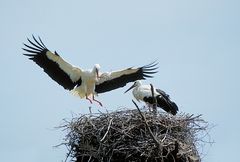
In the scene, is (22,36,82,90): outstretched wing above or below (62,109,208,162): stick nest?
above

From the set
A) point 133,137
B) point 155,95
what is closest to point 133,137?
point 133,137

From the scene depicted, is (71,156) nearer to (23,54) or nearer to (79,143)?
(79,143)

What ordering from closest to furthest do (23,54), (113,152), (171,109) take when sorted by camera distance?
(113,152) → (171,109) → (23,54)

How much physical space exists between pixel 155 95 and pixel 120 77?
1.37 meters

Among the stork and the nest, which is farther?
the stork

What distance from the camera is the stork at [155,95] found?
1284 cm

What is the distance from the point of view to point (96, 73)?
14.2 meters

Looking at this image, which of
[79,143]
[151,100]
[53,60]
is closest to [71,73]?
[53,60]

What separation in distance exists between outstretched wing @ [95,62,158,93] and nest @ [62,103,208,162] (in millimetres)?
2332

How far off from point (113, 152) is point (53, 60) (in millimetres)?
3243

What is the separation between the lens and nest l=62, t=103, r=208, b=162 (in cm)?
1123

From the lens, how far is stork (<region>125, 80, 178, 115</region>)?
1284 centimetres

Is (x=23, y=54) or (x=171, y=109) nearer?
(x=171, y=109)

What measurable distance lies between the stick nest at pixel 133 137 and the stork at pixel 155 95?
688 millimetres
